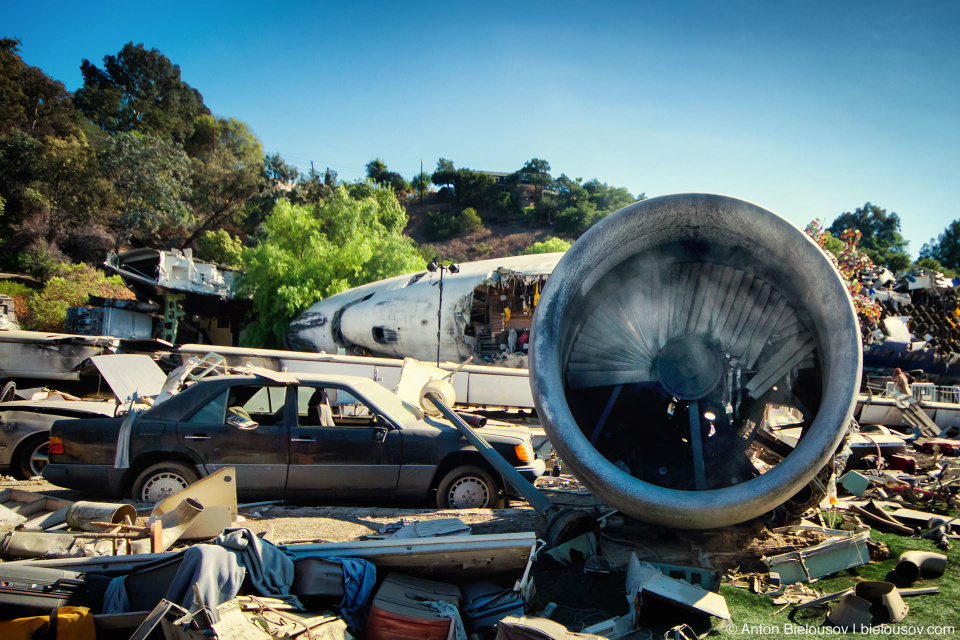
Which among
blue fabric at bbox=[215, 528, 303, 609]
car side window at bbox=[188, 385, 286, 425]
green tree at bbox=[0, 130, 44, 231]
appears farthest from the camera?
green tree at bbox=[0, 130, 44, 231]

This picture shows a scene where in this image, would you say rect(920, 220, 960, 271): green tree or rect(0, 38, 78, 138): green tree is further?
rect(920, 220, 960, 271): green tree

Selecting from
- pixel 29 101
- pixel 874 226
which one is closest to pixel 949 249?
pixel 874 226

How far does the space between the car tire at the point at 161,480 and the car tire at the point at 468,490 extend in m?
2.54

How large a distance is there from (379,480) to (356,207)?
2420 cm

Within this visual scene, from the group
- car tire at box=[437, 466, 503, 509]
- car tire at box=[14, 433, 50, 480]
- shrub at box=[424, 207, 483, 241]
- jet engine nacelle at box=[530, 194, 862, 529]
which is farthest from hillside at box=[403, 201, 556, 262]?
jet engine nacelle at box=[530, 194, 862, 529]

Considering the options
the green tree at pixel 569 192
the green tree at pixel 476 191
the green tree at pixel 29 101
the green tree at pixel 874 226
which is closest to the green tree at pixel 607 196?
the green tree at pixel 569 192

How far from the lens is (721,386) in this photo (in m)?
4.57

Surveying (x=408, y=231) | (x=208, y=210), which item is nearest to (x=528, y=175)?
(x=408, y=231)

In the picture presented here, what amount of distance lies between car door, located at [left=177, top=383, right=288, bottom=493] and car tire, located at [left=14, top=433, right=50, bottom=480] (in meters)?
3.28

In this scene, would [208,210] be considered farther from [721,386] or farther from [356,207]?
[721,386]

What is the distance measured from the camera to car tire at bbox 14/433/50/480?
291 inches

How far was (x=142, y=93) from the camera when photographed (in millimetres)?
58281

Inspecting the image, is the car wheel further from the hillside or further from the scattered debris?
the hillside

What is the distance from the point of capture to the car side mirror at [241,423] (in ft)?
19.2
